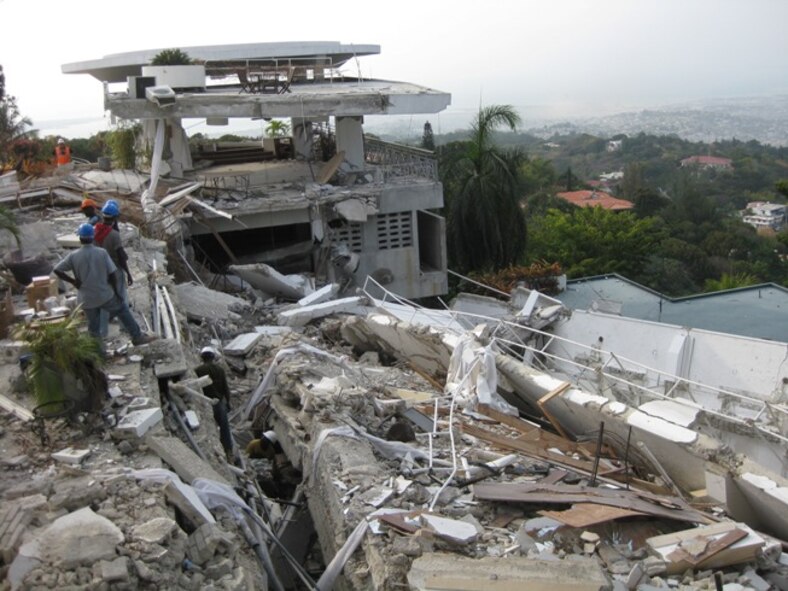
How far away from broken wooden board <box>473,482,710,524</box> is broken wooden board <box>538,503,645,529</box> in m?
0.06

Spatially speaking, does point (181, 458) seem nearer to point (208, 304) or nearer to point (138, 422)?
point (138, 422)

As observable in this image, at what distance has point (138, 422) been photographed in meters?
5.12

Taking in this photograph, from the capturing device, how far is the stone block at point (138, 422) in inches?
199

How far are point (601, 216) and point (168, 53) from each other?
19.9m

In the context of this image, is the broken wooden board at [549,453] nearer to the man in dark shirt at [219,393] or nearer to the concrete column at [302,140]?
the man in dark shirt at [219,393]

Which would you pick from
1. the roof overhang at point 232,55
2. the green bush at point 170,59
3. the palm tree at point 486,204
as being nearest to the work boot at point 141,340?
the green bush at point 170,59

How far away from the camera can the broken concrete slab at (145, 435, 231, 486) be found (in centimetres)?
494

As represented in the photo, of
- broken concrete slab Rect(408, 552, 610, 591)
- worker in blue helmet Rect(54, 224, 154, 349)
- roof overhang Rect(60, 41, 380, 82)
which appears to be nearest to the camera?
broken concrete slab Rect(408, 552, 610, 591)

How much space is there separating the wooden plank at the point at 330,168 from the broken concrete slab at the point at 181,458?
12665 mm

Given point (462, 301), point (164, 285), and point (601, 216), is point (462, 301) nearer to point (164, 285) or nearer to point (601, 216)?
point (164, 285)

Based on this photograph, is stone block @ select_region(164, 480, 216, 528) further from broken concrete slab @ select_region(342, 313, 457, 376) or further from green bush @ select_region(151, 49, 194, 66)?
green bush @ select_region(151, 49, 194, 66)

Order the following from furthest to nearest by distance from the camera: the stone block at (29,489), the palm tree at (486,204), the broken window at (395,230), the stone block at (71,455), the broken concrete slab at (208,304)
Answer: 1. the palm tree at (486,204)
2. the broken window at (395,230)
3. the broken concrete slab at (208,304)
4. the stone block at (71,455)
5. the stone block at (29,489)

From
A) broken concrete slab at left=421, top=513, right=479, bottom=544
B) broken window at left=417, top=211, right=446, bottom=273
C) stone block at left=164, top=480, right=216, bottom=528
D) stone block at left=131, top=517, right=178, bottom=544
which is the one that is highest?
stone block at left=131, top=517, right=178, bottom=544

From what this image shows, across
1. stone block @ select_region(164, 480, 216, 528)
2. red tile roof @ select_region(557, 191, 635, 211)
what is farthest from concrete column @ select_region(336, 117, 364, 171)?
red tile roof @ select_region(557, 191, 635, 211)
